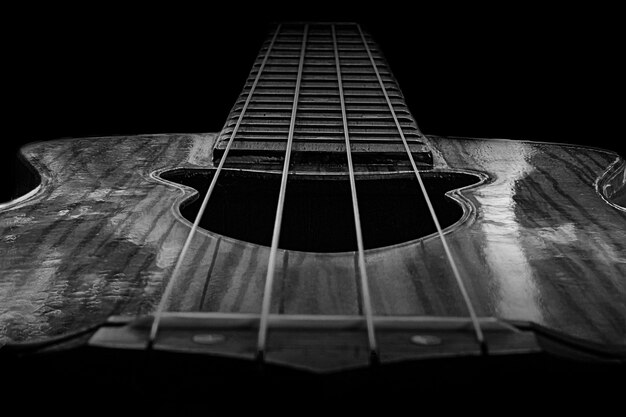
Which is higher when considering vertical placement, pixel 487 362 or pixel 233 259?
pixel 233 259

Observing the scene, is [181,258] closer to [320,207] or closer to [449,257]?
[449,257]

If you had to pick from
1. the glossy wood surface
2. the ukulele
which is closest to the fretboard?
the ukulele

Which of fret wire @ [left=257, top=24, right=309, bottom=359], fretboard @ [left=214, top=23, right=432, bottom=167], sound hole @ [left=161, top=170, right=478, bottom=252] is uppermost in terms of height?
fretboard @ [left=214, top=23, right=432, bottom=167]


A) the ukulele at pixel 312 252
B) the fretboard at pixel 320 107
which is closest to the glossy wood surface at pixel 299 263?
the ukulele at pixel 312 252

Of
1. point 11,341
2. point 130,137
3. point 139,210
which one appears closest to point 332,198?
point 139,210

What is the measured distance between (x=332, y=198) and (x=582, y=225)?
1.09ft

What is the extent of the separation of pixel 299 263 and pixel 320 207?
0.35 m

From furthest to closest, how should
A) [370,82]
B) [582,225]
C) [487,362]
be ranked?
[370,82], [582,225], [487,362]

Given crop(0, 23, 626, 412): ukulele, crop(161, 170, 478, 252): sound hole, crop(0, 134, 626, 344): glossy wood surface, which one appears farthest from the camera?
crop(161, 170, 478, 252): sound hole

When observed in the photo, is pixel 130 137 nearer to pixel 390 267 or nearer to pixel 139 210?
pixel 139 210

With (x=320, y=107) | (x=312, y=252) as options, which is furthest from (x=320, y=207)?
(x=320, y=107)

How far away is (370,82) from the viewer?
1479 millimetres

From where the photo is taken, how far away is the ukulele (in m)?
0.50

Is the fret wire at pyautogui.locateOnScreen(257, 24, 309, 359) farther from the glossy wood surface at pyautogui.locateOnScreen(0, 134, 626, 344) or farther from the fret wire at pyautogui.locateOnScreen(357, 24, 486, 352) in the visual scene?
the fret wire at pyautogui.locateOnScreen(357, 24, 486, 352)
